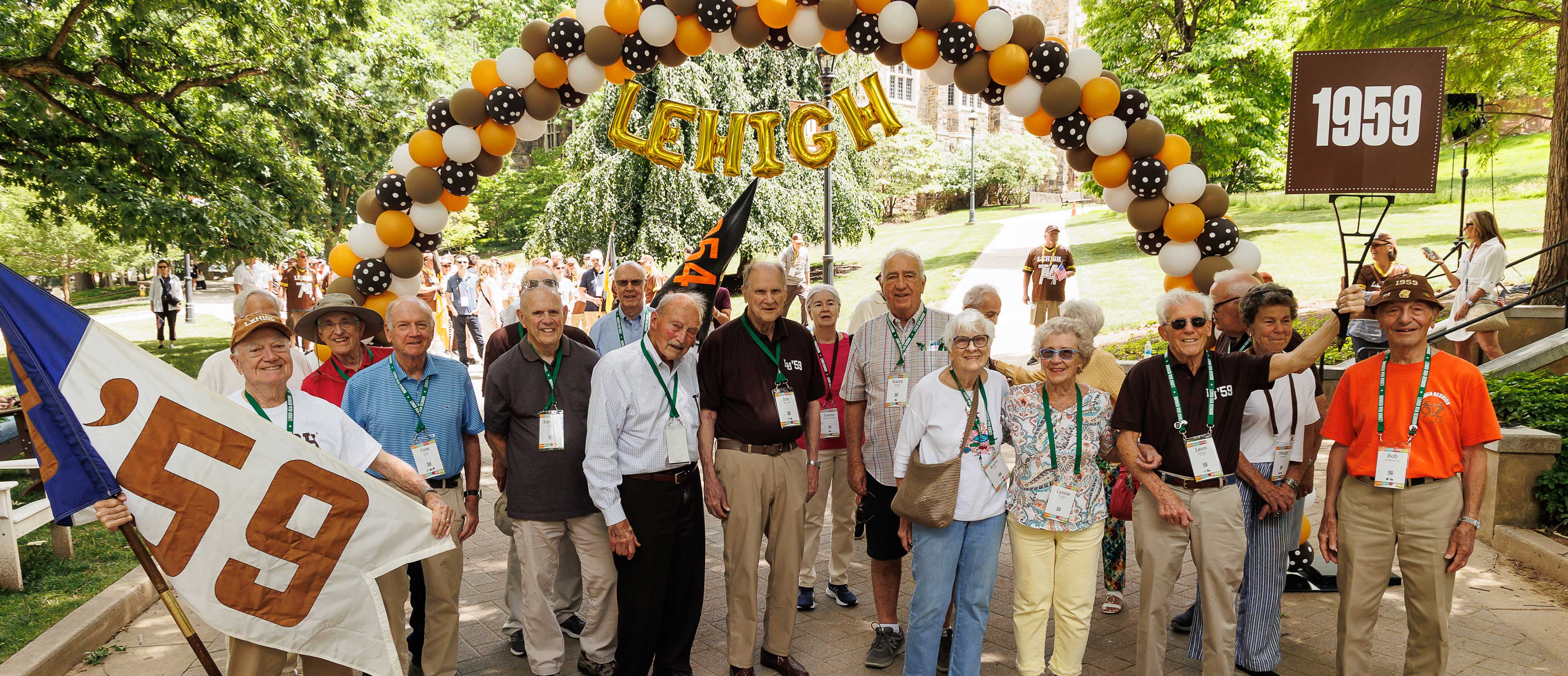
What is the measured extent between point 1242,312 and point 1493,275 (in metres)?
6.58

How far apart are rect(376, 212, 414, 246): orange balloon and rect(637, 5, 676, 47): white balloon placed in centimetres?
211

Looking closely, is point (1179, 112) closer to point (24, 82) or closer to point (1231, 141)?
point (1231, 141)

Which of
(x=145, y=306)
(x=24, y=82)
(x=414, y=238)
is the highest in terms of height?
(x=24, y=82)

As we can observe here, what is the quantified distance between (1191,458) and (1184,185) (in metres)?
2.48

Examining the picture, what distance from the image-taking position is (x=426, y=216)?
266 inches

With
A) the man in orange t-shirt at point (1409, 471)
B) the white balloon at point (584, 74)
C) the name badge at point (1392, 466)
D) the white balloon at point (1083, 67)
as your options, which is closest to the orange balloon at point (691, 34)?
the white balloon at point (584, 74)

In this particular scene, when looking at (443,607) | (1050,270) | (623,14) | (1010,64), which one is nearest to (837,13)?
(1010,64)

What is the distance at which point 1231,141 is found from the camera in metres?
25.6

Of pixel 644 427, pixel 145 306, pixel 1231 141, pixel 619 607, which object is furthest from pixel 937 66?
pixel 145 306

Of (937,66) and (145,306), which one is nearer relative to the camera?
(937,66)

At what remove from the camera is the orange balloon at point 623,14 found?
21.5 ft

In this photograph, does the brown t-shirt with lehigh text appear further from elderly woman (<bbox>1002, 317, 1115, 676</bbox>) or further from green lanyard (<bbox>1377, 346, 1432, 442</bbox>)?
elderly woman (<bbox>1002, 317, 1115, 676</bbox>)

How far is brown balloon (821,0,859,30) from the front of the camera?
6.33 meters

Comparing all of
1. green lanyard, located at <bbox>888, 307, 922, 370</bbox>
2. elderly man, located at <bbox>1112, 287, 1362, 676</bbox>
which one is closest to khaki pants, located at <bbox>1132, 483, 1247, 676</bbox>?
elderly man, located at <bbox>1112, 287, 1362, 676</bbox>
